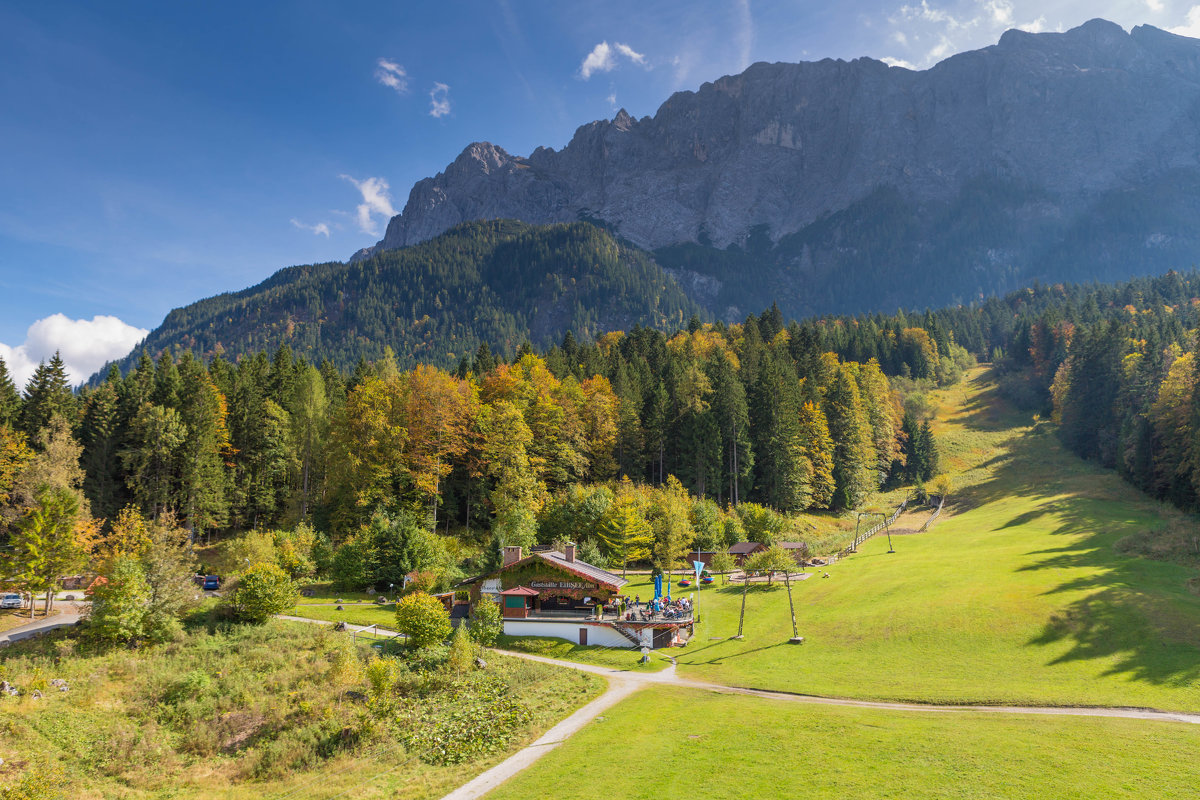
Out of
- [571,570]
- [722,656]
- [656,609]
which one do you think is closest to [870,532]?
[656,609]

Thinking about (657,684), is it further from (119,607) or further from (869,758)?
(119,607)

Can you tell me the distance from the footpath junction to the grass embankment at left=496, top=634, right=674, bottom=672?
0.74 metres

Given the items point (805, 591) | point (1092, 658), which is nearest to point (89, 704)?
point (805, 591)

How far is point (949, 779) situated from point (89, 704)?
140ft

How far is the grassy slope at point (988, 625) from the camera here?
106 feet

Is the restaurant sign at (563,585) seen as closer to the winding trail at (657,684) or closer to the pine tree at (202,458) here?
the winding trail at (657,684)

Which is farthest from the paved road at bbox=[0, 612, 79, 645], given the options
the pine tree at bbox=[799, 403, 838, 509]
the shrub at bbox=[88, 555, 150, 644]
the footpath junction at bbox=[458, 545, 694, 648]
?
the pine tree at bbox=[799, 403, 838, 509]

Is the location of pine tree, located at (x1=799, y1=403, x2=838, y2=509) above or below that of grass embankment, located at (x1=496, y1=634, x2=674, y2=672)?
above

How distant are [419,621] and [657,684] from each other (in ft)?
55.1

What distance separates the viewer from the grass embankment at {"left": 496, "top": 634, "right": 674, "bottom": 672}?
142 ft

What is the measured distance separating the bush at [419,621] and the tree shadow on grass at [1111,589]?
38068mm

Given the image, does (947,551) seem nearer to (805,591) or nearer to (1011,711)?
(805,591)

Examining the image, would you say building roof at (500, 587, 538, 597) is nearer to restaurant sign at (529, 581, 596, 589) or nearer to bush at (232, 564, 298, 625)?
restaurant sign at (529, 581, 596, 589)

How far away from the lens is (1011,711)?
95.4 ft
